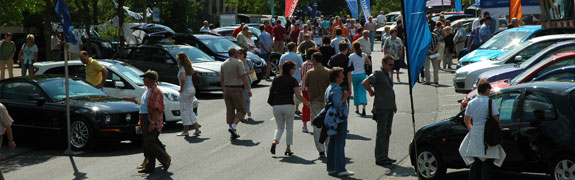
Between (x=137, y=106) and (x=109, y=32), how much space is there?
25924 millimetres

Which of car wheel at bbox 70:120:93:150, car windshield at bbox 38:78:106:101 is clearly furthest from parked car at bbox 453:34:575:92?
car wheel at bbox 70:120:93:150

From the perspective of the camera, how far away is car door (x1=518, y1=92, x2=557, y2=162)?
33.2 feet

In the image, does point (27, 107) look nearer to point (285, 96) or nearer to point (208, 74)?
point (285, 96)

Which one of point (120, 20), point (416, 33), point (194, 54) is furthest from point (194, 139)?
point (120, 20)

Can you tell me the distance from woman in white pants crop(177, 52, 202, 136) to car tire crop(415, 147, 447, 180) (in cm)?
596

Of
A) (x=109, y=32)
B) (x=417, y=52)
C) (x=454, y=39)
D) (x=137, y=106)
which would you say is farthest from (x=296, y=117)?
(x=109, y=32)

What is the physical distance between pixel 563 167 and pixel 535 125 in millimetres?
591

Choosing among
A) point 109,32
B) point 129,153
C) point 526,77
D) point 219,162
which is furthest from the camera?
point 109,32

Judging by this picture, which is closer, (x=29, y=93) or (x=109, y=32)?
(x=29, y=93)

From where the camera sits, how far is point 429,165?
11.5m

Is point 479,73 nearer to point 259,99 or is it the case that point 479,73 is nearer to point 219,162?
point 259,99

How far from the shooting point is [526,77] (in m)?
15.9

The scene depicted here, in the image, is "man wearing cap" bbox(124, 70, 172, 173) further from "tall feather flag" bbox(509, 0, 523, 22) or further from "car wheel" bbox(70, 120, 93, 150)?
"tall feather flag" bbox(509, 0, 523, 22)

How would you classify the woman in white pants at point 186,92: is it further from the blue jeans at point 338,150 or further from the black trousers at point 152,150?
the blue jeans at point 338,150
